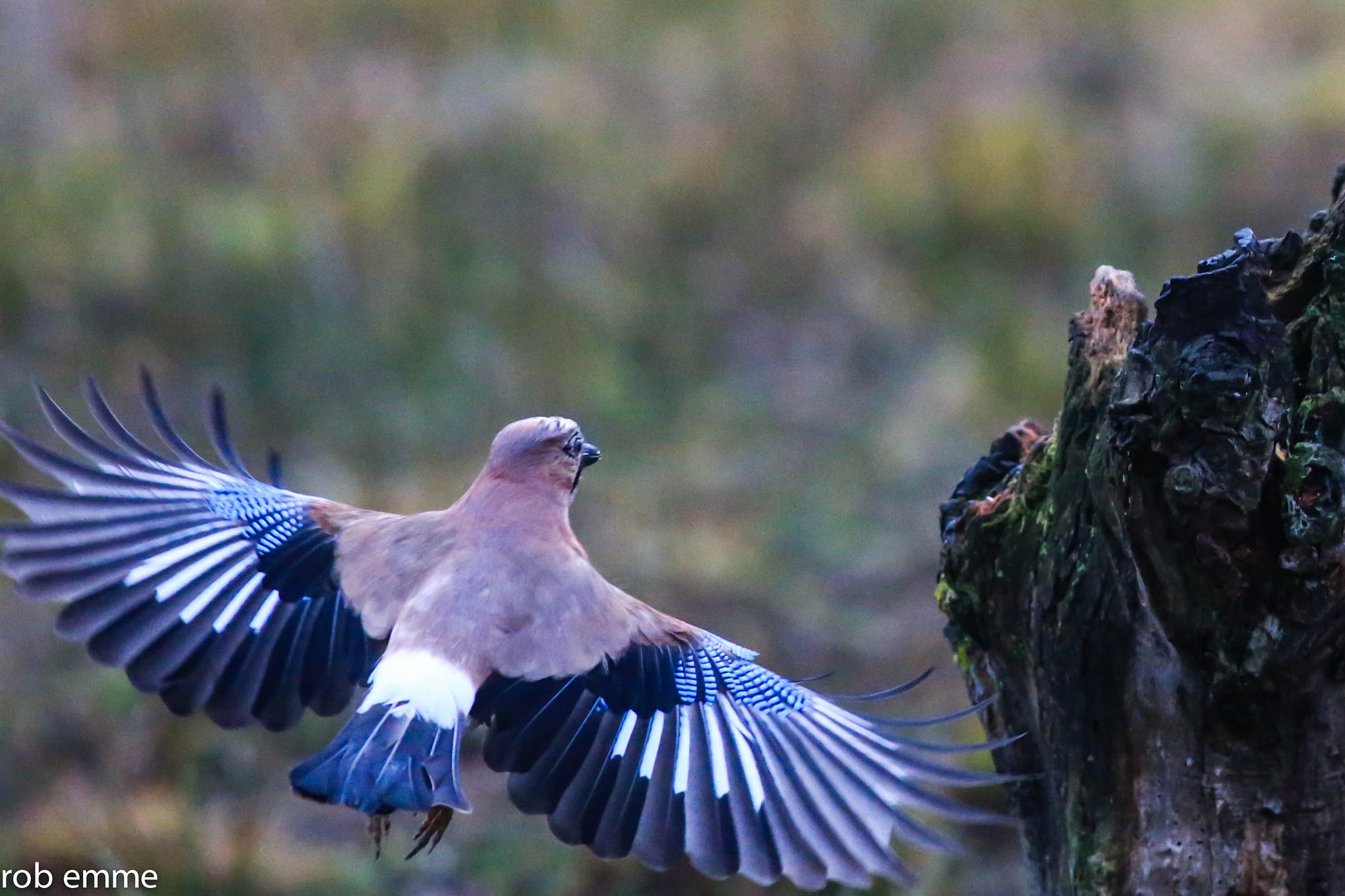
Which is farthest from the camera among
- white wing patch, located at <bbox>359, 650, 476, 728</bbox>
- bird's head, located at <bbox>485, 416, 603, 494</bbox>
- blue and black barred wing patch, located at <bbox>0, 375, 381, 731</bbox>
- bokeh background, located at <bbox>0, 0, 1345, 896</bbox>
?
bokeh background, located at <bbox>0, 0, 1345, 896</bbox>

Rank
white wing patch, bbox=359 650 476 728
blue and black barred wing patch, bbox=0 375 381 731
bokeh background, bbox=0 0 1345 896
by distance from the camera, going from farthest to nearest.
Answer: bokeh background, bbox=0 0 1345 896 → blue and black barred wing patch, bbox=0 375 381 731 → white wing patch, bbox=359 650 476 728

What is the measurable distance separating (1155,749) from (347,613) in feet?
7.23

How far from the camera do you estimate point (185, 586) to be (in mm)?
4344

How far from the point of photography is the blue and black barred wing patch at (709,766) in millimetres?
3586

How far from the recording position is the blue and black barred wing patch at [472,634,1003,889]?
3.59 metres

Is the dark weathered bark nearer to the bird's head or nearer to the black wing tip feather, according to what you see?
the bird's head

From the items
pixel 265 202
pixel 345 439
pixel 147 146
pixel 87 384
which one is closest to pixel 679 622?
pixel 87 384

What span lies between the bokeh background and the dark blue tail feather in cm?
400

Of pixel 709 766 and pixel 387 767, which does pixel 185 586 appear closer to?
pixel 387 767

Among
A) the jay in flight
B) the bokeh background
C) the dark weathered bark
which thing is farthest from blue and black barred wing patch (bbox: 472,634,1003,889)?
the bokeh background

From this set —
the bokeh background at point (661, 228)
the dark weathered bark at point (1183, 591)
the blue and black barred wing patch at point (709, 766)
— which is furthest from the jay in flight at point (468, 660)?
the bokeh background at point (661, 228)

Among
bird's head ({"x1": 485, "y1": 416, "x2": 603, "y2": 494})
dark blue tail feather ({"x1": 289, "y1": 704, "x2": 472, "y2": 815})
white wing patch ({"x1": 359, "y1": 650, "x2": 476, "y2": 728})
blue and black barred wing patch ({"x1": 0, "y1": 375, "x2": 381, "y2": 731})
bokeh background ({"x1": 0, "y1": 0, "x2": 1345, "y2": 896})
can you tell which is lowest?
dark blue tail feather ({"x1": 289, "y1": 704, "x2": 472, "y2": 815})

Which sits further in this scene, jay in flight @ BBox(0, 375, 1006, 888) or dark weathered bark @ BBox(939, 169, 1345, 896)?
jay in flight @ BBox(0, 375, 1006, 888)

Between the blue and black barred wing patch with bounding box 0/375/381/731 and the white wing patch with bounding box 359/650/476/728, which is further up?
the blue and black barred wing patch with bounding box 0/375/381/731
